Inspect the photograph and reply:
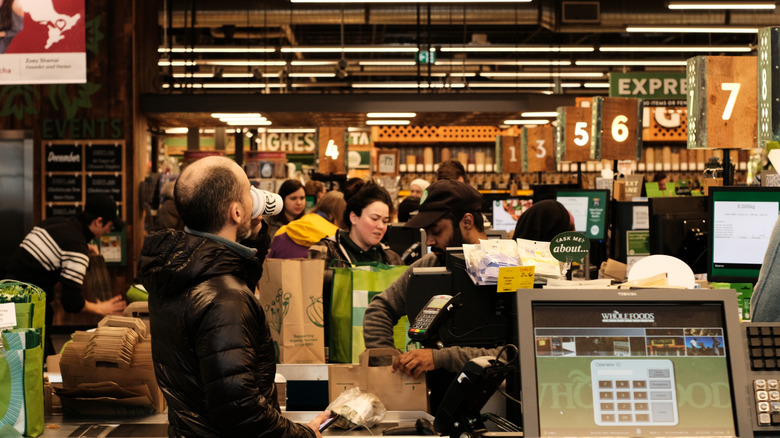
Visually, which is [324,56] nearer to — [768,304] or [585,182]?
[585,182]

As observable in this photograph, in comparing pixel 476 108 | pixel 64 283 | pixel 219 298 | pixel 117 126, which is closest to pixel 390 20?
pixel 476 108

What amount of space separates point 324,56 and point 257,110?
7.64 m

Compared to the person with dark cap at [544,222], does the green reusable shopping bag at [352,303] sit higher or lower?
lower

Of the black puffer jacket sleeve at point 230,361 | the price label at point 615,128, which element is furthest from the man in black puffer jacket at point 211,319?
the price label at point 615,128

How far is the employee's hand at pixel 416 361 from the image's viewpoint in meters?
2.63

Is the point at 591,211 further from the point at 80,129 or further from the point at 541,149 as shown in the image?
the point at 80,129

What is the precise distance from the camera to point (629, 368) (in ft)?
5.99

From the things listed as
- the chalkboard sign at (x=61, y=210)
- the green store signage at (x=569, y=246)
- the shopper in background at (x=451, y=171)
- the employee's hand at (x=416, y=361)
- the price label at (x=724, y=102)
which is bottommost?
the employee's hand at (x=416, y=361)

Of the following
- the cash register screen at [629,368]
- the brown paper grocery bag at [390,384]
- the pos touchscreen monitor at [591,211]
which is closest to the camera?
the cash register screen at [629,368]

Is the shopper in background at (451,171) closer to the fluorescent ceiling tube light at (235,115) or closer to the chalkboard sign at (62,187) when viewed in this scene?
the fluorescent ceiling tube light at (235,115)

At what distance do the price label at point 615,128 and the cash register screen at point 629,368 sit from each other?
5.53 meters

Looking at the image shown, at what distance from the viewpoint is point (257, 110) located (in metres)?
11.0

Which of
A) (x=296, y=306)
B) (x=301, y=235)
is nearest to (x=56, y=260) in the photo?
(x=301, y=235)

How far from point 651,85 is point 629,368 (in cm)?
1126
